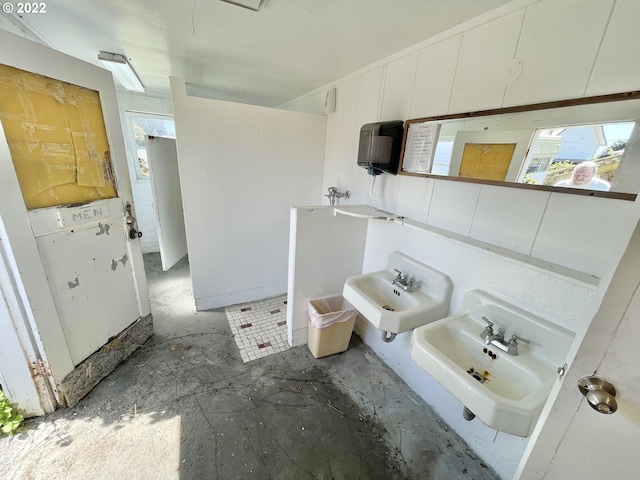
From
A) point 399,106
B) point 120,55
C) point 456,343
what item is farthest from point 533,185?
point 120,55

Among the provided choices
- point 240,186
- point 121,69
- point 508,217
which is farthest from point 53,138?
point 508,217

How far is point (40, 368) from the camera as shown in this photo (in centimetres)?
136

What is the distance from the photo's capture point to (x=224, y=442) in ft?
4.51

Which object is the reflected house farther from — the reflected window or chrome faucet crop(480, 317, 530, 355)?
chrome faucet crop(480, 317, 530, 355)

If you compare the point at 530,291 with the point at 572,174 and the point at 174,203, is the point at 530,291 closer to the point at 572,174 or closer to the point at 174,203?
the point at 572,174

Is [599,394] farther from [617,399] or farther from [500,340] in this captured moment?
[500,340]

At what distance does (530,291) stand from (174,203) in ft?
10.2

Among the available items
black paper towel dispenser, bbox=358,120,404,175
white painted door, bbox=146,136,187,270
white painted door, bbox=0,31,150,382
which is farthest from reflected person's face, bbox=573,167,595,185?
white painted door, bbox=146,136,187,270

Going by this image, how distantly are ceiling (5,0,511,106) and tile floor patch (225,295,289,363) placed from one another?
7.33 ft

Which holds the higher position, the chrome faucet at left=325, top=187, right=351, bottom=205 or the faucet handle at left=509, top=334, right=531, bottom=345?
the chrome faucet at left=325, top=187, right=351, bottom=205

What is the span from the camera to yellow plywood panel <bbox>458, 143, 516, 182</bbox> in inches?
44.6

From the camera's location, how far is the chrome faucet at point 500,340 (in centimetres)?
110

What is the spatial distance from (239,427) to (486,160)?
2002 mm

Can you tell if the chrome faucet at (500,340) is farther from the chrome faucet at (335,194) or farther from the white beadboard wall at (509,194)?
the chrome faucet at (335,194)
